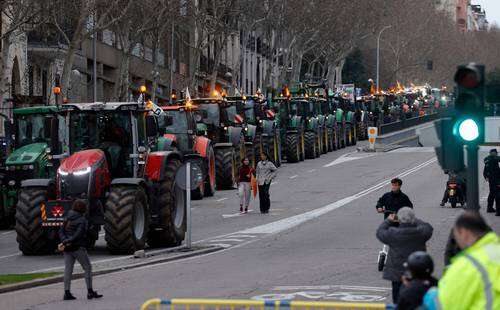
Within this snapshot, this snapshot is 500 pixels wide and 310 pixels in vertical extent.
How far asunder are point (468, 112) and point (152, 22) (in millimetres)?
43044

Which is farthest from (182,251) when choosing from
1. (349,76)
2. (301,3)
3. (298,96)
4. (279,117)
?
(349,76)

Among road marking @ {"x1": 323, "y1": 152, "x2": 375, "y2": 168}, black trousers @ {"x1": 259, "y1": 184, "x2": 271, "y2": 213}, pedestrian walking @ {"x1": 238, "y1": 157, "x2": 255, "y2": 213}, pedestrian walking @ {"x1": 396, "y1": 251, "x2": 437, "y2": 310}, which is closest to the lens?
pedestrian walking @ {"x1": 396, "y1": 251, "x2": 437, "y2": 310}

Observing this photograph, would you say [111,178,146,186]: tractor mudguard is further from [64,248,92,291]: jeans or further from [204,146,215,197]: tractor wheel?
[204,146,215,197]: tractor wheel

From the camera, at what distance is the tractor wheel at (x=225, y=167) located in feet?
138

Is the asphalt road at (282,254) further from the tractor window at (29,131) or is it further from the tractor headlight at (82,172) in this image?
the tractor window at (29,131)

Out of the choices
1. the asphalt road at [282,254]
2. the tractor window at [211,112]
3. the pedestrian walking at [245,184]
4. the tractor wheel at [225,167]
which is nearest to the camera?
the asphalt road at [282,254]

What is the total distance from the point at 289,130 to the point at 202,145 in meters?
18.3

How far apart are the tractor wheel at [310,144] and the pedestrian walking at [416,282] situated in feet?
161

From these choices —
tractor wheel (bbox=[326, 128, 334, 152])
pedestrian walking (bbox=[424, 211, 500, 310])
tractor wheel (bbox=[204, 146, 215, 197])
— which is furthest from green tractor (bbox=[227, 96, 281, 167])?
pedestrian walking (bbox=[424, 211, 500, 310])

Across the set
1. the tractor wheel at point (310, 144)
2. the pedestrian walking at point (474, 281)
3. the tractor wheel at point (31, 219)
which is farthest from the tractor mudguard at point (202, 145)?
the pedestrian walking at point (474, 281)

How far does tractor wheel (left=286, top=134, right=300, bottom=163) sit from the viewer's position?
56.3m

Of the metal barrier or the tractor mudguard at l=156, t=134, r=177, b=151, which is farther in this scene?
the tractor mudguard at l=156, t=134, r=177, b=151

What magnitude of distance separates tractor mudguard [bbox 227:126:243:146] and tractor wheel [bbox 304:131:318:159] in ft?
50.9

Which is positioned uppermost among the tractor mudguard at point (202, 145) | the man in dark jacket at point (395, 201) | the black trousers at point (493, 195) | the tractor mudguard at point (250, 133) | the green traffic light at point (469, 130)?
the green traffic light at point (469, 130)
